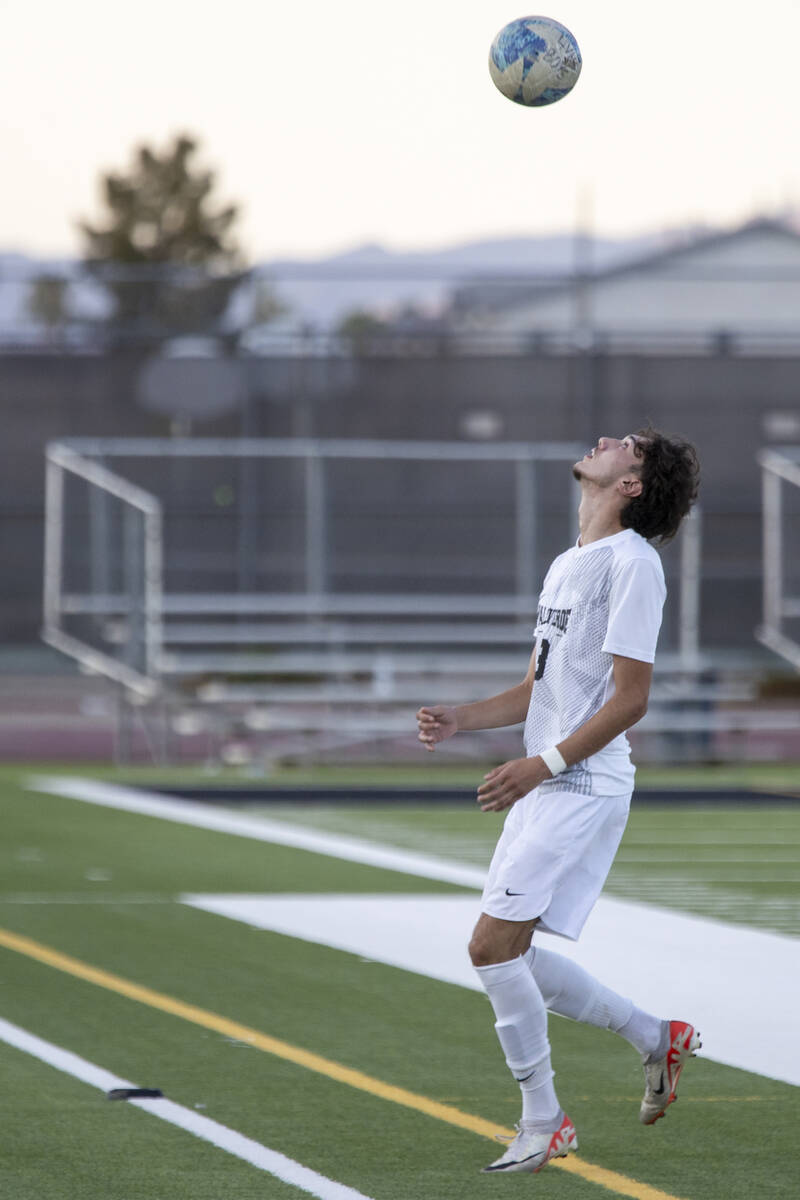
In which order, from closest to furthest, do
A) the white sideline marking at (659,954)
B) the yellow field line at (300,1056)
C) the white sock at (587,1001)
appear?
the yellow field line at (300,1056)
the white sock at (587,1001)
the white sideline marking at (659,954)

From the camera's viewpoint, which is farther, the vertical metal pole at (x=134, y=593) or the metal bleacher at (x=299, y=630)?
the metal bleacher at (x=299, y=630)

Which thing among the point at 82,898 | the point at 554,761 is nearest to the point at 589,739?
the point at 554,761

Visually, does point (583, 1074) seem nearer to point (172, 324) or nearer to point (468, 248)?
point (172, 324)

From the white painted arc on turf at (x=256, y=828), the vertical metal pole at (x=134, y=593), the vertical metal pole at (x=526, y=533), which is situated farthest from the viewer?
the vertical metal pole at (x=526, y=533)

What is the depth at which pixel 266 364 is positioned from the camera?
26328 millimetres

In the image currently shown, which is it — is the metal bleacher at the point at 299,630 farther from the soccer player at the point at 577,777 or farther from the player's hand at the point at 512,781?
the player's hand at the point at 512,781

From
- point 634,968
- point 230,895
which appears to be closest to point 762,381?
point 230,895

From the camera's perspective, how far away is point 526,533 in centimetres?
2366

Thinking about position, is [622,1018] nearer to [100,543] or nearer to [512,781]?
[512,781]

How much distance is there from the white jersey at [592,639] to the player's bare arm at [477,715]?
0.10 metres

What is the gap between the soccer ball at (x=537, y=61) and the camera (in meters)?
7.05

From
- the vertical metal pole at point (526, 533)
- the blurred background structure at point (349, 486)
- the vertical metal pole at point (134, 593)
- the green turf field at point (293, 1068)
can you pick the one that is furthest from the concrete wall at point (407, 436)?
the green turf field at point (293, 1068)

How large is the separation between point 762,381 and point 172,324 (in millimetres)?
7964

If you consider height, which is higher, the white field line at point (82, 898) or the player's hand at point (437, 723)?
the player's hand at point (437, 723)
